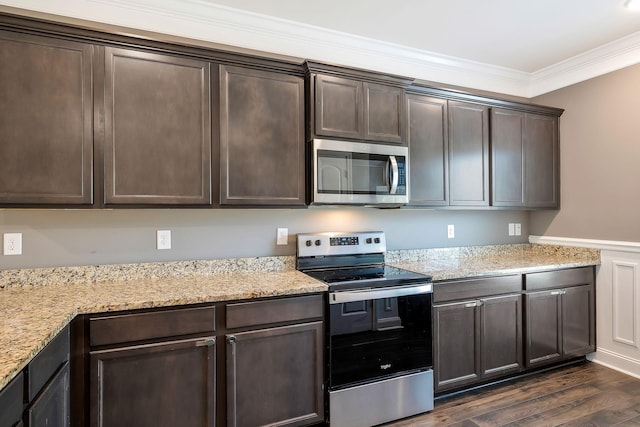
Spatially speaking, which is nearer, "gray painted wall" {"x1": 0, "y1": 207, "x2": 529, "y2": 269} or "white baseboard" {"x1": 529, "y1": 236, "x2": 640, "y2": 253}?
"gray painted wall" {"x1": 0, "y1": 207, "x2": 529, "y2": 269}

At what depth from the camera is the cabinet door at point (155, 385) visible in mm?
1695

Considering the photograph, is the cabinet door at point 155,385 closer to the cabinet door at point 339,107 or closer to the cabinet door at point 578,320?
A: the cabinet door at point 339,107

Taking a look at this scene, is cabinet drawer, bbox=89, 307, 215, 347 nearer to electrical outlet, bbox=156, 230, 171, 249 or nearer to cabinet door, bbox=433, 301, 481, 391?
electrical outlet, bbox=156, 230, 171, 249

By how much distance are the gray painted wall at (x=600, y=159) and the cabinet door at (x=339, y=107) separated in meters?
2.22

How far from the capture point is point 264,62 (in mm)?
2277

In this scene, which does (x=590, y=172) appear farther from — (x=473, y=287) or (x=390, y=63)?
(x=390, y=63)

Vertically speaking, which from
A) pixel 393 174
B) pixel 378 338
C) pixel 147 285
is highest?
pixel 393 174

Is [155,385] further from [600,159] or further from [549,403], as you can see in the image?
[600,159]

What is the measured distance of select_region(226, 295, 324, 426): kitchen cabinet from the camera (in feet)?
6.33

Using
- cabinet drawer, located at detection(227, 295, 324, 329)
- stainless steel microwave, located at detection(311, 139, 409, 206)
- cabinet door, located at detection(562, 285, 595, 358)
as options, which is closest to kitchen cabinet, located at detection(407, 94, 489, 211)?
stainless steel microwave, located at detection(311, 139, 409, 206)

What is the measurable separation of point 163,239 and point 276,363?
1075 millimetres

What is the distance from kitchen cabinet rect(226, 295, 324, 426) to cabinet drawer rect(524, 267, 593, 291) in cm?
181

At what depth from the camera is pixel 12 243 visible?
2.05 meters

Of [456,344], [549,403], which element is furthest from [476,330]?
[549,403]
